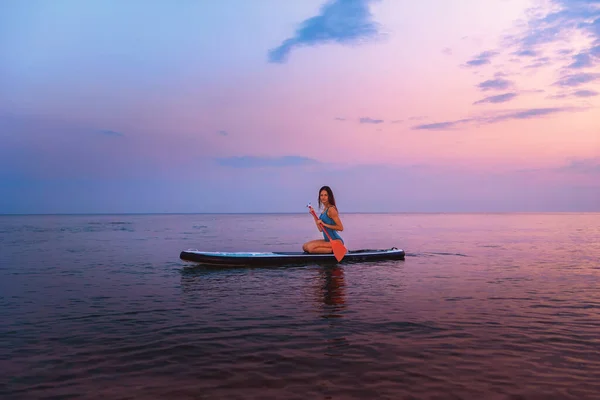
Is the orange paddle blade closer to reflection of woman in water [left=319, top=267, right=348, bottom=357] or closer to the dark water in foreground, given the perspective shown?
reflection of woman in water [left=319, top=267, right=348, bottom=357]

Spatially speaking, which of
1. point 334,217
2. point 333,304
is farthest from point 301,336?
point 334,217

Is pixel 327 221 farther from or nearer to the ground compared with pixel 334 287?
farther from the ground

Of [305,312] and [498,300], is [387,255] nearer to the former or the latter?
[498,300]

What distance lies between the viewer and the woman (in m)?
18.1

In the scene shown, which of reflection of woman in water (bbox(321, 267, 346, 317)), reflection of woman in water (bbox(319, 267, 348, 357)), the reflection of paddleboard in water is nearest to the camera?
reflection of woman in water (bbox(319, 267, 348, 357))

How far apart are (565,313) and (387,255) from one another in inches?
433

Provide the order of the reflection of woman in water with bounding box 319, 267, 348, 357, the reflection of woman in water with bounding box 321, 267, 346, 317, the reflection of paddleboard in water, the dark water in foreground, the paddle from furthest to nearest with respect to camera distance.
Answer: the paddle → the reflection of paddleboard in water → the reflection of woman in water with bounding box 321, 267, 346, 317 → the reflection of woman in water with bounding box 319, 267, 348, 357 → the dark water in foreground

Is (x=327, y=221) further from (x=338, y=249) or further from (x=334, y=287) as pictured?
(x=334, y=287)

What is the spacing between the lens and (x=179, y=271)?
18.7m

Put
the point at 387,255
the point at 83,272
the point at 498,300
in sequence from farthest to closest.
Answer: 1. the point at 387,255
2. the point at 83,272
3. the point at 498,300

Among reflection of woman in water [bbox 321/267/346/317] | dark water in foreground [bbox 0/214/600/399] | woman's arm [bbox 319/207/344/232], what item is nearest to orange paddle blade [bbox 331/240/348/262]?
reflection of woman in water [bbox 321/267/346/317]

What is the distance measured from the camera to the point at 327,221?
18750 mm

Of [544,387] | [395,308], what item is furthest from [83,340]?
[544,387]

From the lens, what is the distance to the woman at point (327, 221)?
1806cm
